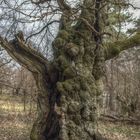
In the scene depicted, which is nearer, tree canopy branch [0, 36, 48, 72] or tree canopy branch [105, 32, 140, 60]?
tree canopy branch [0, 36, 48, 72]

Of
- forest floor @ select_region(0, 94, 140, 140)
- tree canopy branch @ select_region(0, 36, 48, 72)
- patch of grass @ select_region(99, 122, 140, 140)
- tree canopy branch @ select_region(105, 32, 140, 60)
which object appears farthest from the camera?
patch of grass @ select_region(99, 122, 140, 140)

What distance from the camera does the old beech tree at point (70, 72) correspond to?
41.2 ft

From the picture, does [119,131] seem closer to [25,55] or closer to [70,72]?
[70,72]

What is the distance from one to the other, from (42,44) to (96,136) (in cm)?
→ 441

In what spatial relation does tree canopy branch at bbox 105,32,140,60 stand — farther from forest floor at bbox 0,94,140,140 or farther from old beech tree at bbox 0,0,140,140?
forest floor at bbox 0,94,140,140

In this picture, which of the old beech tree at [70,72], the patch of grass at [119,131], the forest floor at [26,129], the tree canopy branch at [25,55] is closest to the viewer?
the old beech tree at [70,72]

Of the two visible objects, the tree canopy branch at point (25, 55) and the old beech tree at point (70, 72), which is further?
the tree canopy branch at point (25, 55)

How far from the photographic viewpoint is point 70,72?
1266 centimetres

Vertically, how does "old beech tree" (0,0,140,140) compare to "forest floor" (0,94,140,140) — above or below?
above

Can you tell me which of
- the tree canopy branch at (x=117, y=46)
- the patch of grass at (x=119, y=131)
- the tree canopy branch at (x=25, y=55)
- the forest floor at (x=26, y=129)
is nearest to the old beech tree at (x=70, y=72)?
the tree canopy branch at (x=25, y=55)

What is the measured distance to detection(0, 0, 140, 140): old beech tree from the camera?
1255 centimetres

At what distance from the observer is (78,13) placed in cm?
1332

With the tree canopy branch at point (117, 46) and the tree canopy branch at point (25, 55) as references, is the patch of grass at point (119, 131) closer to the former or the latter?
the tree canopy branch at point (117, 46)

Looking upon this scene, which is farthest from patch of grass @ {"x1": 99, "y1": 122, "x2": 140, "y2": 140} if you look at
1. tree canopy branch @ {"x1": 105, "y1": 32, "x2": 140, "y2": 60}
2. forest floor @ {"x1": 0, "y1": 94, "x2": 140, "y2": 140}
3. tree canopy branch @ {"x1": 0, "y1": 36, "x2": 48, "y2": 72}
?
tree canopy branch @ {"x1": 0, "y1": 36, "x2": 48, "y2": 72}
